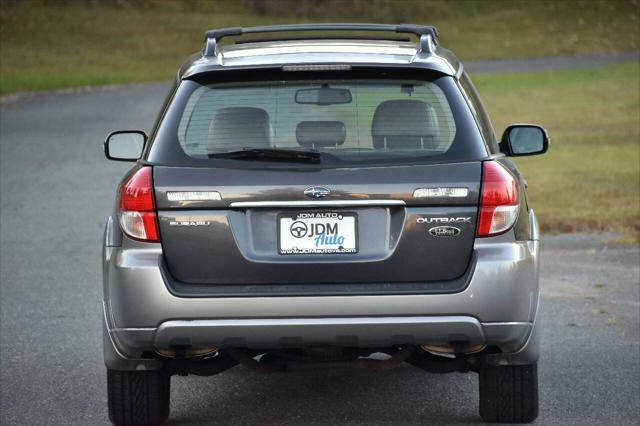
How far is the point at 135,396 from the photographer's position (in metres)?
6.19

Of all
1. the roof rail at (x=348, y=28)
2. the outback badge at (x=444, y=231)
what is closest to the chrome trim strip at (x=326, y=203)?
the outback badge at (x=444, y=231)

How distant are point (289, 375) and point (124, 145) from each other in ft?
5.26

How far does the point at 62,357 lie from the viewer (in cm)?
795

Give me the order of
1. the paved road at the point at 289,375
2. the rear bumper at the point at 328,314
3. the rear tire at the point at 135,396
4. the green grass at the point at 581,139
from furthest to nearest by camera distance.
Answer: the green grass at the point at 581,139 < the paved road at the point at 289,375 < the rear tire at the point at 135,396 < the rear bumper at the point at 328,314

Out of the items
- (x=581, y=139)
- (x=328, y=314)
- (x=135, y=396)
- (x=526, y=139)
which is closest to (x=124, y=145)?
(x=135, y=396)

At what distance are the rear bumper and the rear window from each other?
1.54 ft

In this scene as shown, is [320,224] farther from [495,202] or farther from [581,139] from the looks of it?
[581,139]

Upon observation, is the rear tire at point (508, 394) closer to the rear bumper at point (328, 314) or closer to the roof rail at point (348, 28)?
the rear bumper at point (328, 314)

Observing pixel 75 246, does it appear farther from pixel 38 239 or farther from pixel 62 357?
pixel 62 357

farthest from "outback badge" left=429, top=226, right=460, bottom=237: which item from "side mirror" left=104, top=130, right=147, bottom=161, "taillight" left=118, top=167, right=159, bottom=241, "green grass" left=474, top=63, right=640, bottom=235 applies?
"green grass" left=474, top=63, right=640, bottom=235

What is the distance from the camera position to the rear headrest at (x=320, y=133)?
227 inches

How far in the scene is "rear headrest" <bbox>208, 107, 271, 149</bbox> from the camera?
19.0 ft

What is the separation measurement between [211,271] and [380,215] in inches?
28.5

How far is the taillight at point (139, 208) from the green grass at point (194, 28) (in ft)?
90.0
